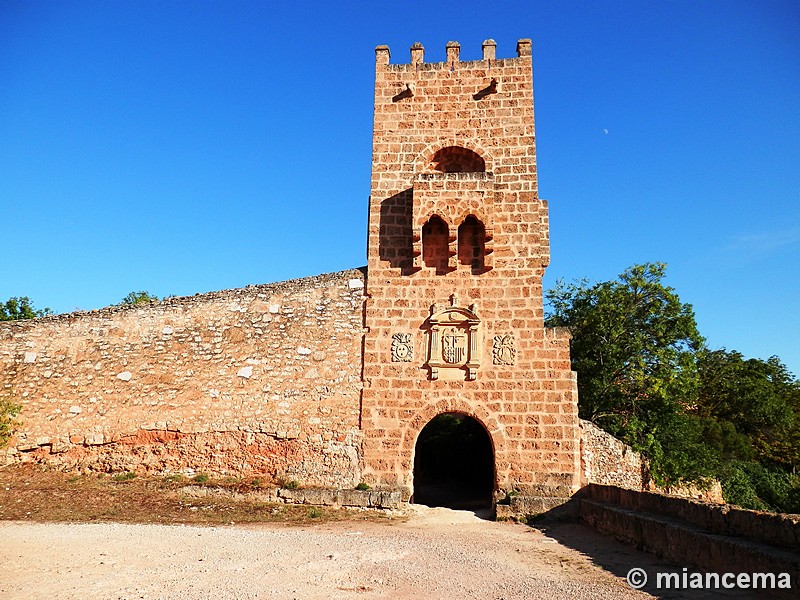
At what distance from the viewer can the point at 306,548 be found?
286 inches

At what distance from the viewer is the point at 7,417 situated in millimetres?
11555

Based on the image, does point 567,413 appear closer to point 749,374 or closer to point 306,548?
point 306,548

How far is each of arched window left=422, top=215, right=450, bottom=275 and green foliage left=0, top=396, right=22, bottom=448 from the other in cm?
920

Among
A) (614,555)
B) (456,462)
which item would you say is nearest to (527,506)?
(614,555)

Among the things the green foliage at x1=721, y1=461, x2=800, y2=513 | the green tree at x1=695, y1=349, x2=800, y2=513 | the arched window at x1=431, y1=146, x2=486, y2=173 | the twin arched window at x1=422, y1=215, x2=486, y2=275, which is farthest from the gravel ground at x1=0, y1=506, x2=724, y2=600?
the green tree at x1=695, y1=349, x2=800, y2=513

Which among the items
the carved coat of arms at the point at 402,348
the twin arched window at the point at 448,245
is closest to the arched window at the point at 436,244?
the twin arched window at the point at 448,245

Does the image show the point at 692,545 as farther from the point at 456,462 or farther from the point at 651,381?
the point at 456,462

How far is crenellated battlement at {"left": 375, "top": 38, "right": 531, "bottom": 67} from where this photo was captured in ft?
43.1

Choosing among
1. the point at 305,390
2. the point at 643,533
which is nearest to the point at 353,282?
the point at 305,390

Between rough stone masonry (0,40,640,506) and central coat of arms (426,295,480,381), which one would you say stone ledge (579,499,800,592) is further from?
central coat of arms (426,295,480,381)

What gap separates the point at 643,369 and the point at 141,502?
13234 mm

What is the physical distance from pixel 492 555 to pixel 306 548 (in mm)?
2447

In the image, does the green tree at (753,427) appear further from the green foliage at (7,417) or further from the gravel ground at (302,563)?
the green foliage at (7,417)

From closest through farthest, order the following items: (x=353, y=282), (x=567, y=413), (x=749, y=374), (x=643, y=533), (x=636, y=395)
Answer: (x=643, y=533), (x=567, y=413), (x=353, y=282), (x=636, y=395), (x=749, y=374)
